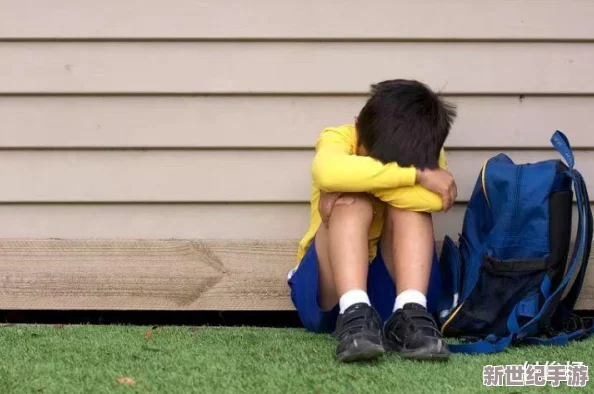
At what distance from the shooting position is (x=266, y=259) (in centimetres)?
337

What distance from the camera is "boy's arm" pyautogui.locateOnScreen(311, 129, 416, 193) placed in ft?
9.59

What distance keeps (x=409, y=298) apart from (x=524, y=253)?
0.45m

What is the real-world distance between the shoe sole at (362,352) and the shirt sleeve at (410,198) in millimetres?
513

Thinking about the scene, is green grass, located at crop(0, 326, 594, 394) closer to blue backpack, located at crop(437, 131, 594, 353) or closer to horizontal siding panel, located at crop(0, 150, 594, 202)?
blue backpack, located at crop(437, 131, 594, 353)

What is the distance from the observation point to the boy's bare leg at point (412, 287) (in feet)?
8.98

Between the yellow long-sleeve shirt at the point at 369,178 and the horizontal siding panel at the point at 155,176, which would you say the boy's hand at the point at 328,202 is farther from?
the horizontal siding panel at the point at 155,176

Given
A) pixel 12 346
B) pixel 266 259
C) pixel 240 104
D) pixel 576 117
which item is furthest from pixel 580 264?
pixel 12 346

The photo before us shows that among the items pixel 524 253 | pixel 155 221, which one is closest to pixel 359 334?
pixel 524 253

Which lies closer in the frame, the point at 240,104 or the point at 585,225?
the point at 585,225

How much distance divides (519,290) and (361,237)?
1.84ft
